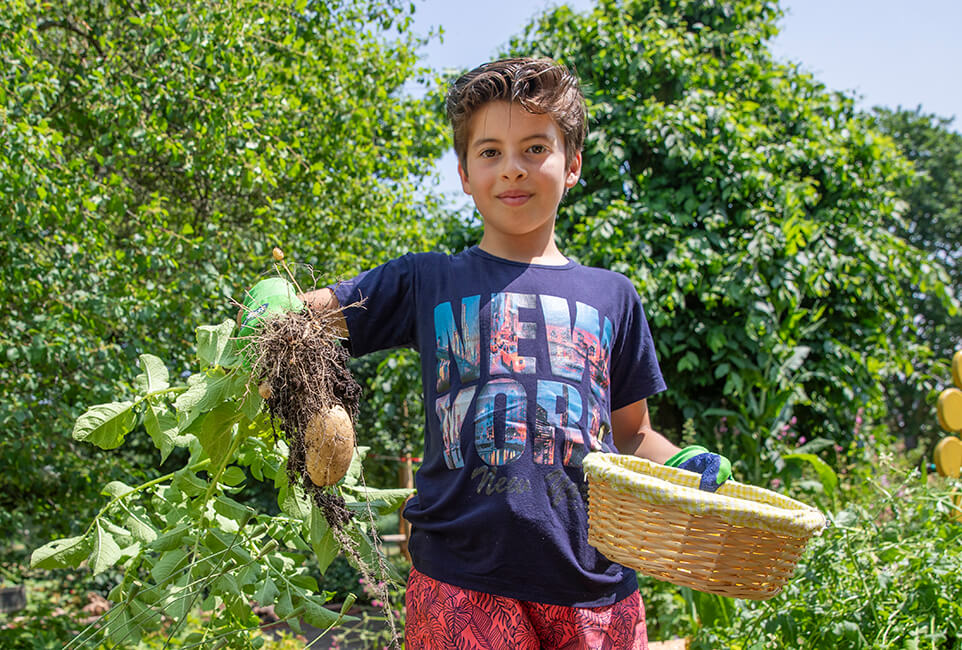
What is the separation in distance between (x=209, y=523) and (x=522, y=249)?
858 millimetres

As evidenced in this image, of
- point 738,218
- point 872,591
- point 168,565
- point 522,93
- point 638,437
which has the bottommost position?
point 872,591

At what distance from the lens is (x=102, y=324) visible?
2725 millimetres

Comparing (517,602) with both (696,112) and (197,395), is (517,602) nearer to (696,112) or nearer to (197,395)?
(197,395)

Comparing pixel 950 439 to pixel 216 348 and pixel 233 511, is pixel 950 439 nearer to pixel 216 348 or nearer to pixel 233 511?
pixel 233 511

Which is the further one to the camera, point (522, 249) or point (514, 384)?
point (522, 249)

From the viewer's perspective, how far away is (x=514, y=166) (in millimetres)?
1480

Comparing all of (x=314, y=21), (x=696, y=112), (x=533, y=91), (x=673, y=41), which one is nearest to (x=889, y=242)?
(x=696, y=112)

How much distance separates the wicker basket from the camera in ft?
3.77

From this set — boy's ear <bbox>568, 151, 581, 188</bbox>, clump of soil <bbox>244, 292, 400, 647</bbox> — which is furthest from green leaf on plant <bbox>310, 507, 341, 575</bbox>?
boy's ear <bbox>568, 151, 581, 188</bbox>

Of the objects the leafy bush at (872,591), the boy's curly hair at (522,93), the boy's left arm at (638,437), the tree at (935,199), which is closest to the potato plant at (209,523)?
the boy's left arm at (638,437)

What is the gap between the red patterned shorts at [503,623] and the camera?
1271 millimetres

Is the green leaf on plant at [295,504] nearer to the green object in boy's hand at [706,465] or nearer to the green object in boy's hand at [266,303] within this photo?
the green object in boy's hand at [266,303]

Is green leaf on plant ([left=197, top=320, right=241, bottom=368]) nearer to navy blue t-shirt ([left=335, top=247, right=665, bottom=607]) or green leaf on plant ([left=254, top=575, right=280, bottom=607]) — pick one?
navy blue t-shirt ([left=335, top=247, right=665, bottom=607])

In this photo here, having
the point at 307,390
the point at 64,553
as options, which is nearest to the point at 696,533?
the point at 307,390
